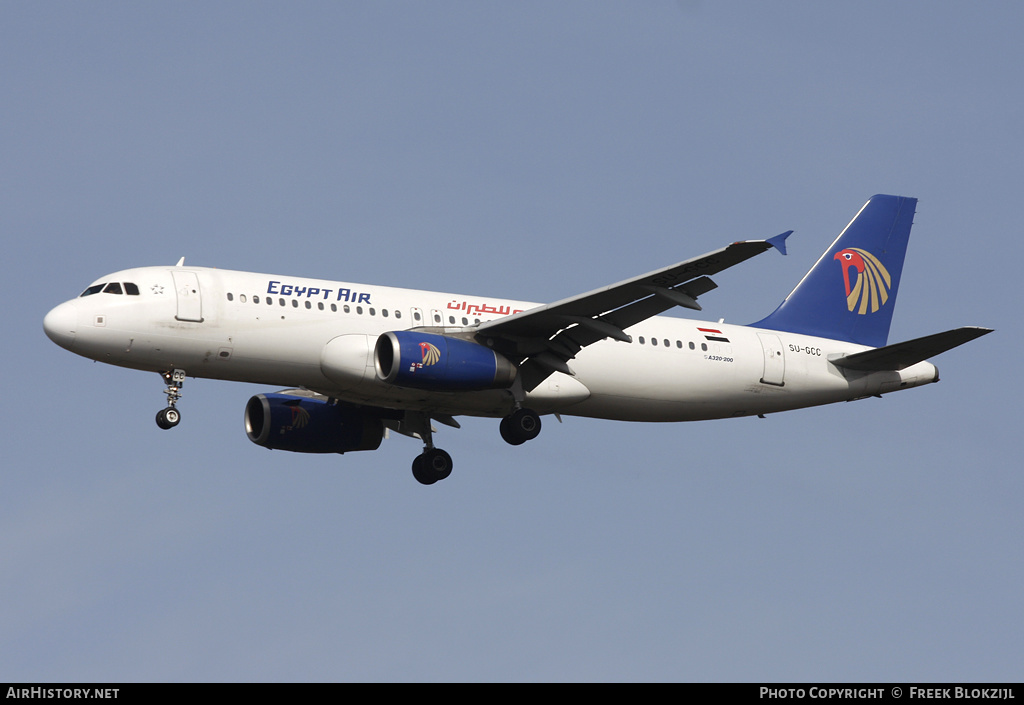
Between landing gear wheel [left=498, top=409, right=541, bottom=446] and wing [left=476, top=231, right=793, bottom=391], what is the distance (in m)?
0.72

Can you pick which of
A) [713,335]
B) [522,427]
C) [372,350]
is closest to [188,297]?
[372,350]

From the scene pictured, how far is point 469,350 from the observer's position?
34875mm

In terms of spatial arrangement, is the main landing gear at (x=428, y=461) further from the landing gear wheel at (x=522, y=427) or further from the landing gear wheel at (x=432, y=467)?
the landing gear wheel at (x=522, y=427)

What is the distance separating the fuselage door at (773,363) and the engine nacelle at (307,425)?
1114 cm

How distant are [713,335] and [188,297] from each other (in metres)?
14.6

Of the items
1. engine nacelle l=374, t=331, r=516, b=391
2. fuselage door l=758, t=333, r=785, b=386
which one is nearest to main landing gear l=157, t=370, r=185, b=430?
engine nacelle l=374, t=331, r=516, b=391

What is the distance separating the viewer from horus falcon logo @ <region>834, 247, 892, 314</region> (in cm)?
4297

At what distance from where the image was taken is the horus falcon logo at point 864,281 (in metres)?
43.0

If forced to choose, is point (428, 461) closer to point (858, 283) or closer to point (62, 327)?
point (62, 327)

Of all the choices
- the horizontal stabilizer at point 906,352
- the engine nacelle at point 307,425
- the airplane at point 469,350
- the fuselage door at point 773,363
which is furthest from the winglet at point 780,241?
the engine nacelle at point 307,425

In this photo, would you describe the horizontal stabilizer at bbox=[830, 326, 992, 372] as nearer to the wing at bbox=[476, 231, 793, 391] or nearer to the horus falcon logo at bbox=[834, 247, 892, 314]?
the horus falcon logo at bbox=[834, 247, 892, 314]

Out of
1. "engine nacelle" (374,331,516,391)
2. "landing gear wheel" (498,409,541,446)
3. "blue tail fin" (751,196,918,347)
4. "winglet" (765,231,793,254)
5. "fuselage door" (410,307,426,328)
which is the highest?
"blue tail fin" (751,196,918,347)

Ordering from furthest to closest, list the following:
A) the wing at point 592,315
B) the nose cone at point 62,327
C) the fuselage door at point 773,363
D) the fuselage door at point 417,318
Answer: the fuselage door at point 773,363, the fuselage door at point 417,318, the nose cone at point 62,327, the wing at point 592,315
